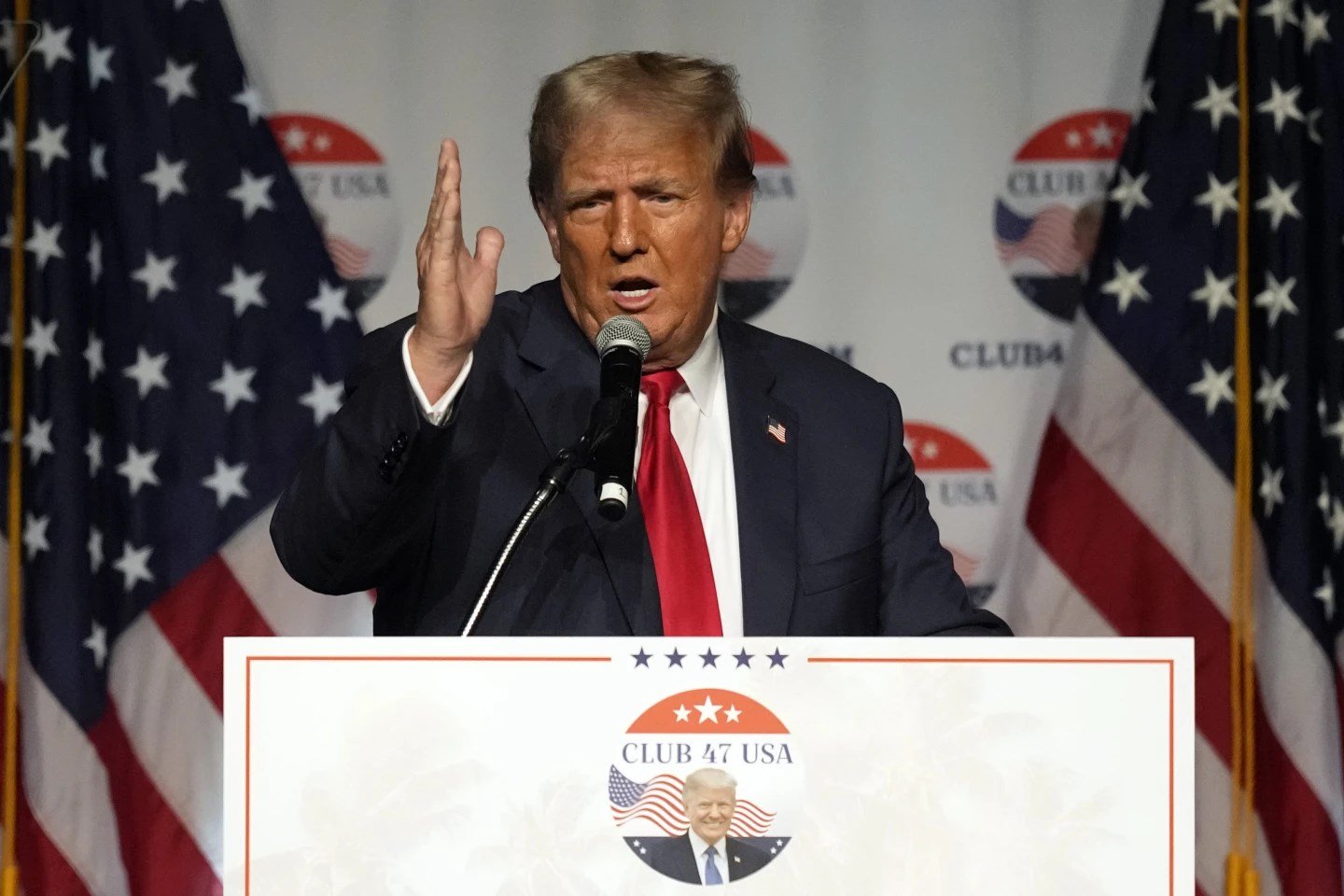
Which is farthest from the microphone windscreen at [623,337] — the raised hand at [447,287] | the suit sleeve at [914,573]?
the suit sleeve at [914,573]

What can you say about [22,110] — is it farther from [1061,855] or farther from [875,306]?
[1061,855]

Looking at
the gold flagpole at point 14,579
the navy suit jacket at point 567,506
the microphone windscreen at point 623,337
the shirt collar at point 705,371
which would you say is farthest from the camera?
the gold flagpole at point 14,579

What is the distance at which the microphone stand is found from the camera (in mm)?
1463

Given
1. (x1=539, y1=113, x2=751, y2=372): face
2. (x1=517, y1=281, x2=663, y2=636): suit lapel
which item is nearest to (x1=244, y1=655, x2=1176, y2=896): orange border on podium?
(x1=517, y1=281, x2=663, y2=636): suit lapel

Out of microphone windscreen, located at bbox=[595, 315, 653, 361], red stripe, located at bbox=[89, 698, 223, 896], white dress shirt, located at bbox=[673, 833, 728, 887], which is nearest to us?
white dress shirt, located at bbox=[673, 833, 728, 887]

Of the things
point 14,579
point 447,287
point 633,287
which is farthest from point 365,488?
point 14,579

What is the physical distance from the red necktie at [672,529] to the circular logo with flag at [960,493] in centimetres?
166

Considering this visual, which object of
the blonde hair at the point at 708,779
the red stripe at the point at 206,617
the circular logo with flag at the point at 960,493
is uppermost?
the blonde hair at the point at 708,779

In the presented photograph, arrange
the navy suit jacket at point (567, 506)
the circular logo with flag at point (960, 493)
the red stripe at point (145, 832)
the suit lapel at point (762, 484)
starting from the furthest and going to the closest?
the circular logo with flag at point (960, 493), the red stripe at point (145, 832), the suit lapel at point (762, 484), the navy suit jacket at point (567, 506)

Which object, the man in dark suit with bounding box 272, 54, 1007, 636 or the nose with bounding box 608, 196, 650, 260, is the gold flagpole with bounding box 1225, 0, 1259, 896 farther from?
the nose with bounding box 608, 196, 650, 260

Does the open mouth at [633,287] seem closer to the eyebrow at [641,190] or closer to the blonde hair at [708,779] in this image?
the eyebrow at [641,190]

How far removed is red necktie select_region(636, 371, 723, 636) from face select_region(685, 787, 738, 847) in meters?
0.52

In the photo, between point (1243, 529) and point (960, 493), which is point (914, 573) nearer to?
point (960, 493)

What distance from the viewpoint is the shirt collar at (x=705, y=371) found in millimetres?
2166
